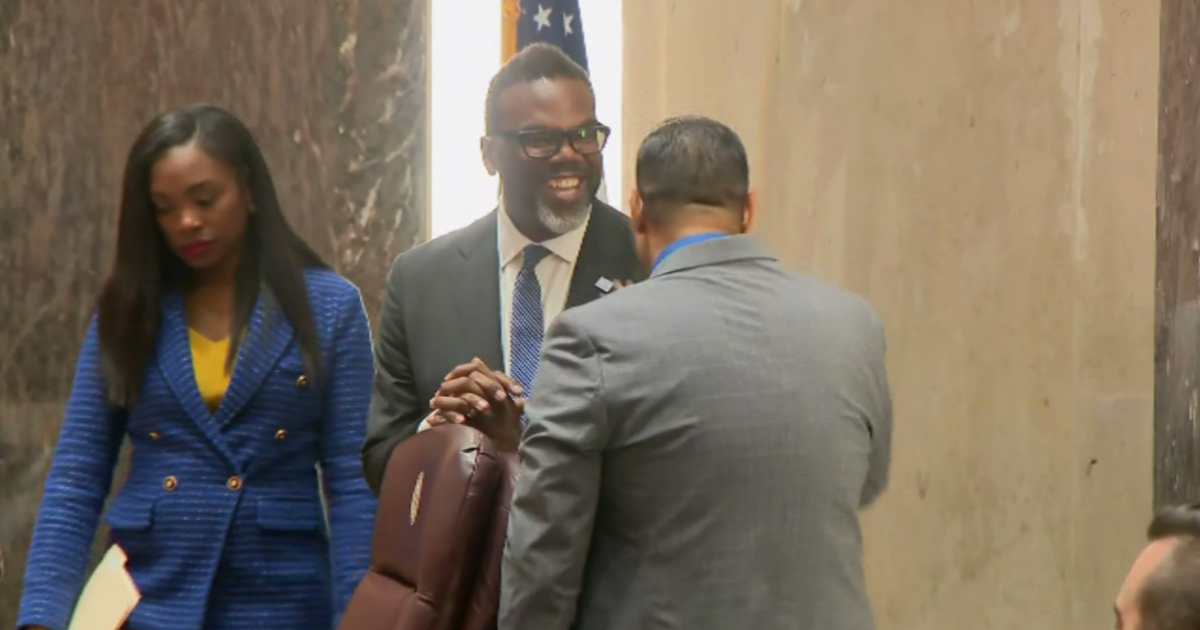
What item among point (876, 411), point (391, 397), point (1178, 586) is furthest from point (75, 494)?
point (1178, 586)

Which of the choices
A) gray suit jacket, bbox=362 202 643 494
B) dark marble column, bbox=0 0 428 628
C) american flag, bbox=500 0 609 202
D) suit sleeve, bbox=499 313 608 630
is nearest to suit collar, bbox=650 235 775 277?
suit sleeve, bbox=499 313 608 630

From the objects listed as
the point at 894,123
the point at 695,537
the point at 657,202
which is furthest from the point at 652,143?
the point at 894,123

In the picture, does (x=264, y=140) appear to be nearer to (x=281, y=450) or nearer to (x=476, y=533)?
(x=281, y=450)

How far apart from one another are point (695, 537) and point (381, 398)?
915mm

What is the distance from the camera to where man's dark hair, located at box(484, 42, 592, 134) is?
343 cm

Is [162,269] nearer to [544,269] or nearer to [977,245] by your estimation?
[544,269]

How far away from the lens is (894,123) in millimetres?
5008

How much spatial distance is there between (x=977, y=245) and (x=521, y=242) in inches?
80.5

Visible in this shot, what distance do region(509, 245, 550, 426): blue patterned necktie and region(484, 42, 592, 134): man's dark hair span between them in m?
0.29

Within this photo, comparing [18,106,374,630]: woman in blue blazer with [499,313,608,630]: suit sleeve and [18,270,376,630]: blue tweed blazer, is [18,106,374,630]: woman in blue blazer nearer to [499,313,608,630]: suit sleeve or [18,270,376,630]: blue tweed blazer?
[18,270,376,630]: blue tweed blazer

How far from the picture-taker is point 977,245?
504 centimetres

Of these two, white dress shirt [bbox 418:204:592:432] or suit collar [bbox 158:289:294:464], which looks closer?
suit collar [bbox 158:289:294:464]

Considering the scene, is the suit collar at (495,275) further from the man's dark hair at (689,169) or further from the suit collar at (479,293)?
the man's dark hair at (689,169)

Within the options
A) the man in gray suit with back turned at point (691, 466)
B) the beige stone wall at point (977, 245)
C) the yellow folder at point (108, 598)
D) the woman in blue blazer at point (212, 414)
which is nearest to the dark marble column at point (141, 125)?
the beige stone wall at point (977, 245)
